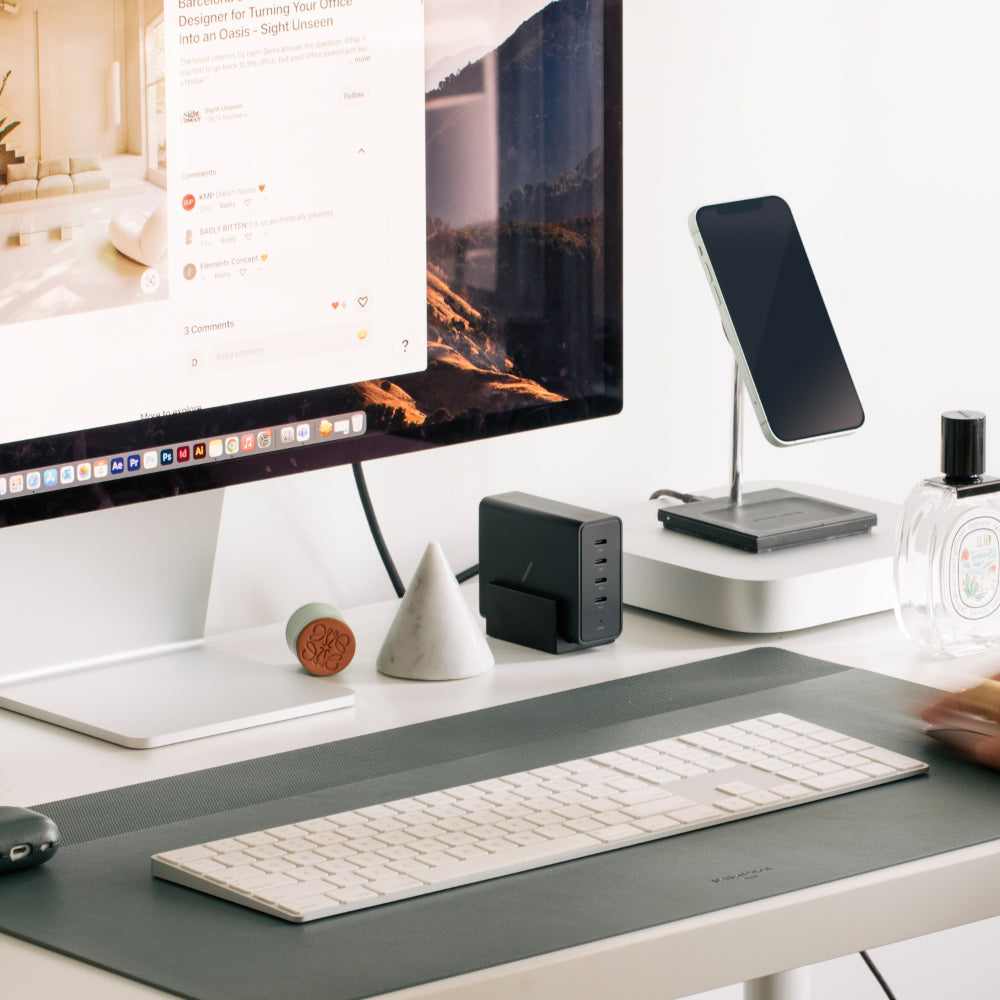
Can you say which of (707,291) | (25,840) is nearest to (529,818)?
(25,840)

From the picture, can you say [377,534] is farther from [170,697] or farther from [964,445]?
[964,445]

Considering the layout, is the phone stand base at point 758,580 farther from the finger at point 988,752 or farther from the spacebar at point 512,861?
the spacebar at point 512,861

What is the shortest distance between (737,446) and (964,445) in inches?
8.4

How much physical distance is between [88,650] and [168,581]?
6cm

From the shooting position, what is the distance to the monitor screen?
82 centimetres

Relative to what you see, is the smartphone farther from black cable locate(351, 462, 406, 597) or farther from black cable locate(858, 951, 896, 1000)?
black cable locate(858, 951, 896, 1000)

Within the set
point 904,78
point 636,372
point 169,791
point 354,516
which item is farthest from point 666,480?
point 169,791

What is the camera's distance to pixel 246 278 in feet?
2.93

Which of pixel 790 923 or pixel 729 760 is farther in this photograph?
pixel 729 760

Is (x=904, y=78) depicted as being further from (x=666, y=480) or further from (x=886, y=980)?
(x=886, y=980)

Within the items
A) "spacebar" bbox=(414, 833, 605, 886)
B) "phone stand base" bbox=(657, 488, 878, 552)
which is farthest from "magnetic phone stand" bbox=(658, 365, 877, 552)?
"spacebar" bbox=(414, 833, 605, 886)

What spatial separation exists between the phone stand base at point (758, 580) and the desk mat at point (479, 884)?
86 millimetres

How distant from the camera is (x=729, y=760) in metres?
0.79

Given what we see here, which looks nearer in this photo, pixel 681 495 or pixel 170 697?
pixel 170 697
